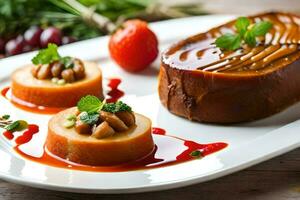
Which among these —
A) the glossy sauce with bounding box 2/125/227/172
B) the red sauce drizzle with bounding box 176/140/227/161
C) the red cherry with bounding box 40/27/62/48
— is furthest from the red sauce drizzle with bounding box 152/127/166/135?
the red cherry with bounding box 40/27/62/48

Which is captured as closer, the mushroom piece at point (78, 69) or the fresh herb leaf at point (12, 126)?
the fresh herb leaf at point (12, 126)

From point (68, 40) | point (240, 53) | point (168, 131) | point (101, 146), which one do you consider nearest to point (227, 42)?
point (240, 53)

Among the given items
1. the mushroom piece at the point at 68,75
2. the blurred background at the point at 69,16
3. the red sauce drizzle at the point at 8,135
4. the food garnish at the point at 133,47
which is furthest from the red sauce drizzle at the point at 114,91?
the blurred background at the point at 69,16

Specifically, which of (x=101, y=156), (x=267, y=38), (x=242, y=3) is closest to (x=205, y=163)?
(x=101, y=156)

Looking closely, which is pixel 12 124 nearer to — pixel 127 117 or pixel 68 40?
pixel 127 117

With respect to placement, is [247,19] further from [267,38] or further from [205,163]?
[205,163]

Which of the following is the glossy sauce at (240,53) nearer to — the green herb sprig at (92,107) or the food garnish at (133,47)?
the food garnish at (133,47)
